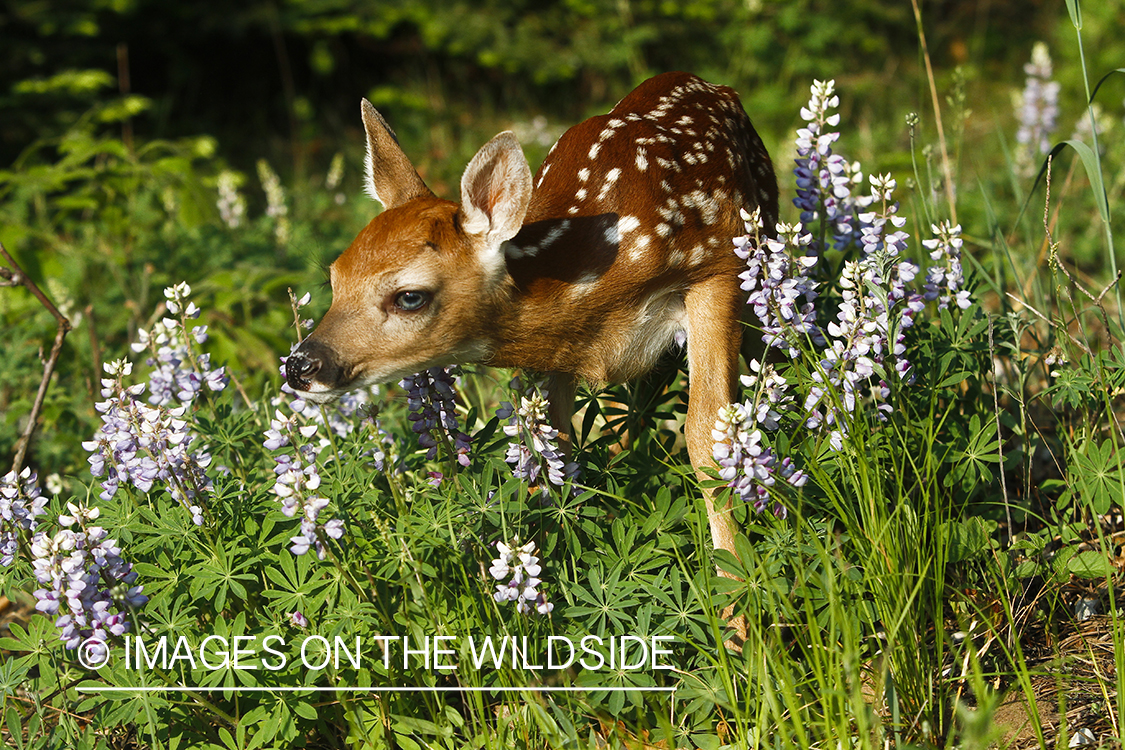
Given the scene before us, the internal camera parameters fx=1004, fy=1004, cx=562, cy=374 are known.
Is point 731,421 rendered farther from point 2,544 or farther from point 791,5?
point 791,5

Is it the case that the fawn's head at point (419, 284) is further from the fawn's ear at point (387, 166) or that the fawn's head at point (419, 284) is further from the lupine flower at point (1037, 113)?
the lupine flower at point (1037, 113)

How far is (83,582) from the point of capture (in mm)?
2332

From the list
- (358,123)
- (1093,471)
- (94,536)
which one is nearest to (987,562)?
(1093,471)

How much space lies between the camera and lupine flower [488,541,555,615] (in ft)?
7.97

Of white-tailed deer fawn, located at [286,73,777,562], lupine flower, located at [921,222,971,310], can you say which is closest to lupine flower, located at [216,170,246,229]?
white-tailed deer fawn, located at [286,73,777,562]

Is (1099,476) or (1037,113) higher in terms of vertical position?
(1037,113)

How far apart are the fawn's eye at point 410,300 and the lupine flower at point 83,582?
2.99 feet

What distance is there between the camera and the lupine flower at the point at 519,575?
7.97ft

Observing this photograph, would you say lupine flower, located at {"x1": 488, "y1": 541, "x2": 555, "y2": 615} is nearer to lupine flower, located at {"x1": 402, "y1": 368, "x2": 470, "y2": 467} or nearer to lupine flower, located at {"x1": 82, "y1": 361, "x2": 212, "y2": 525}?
lupine flower, located at {"x1": 402, "y1": 368, "x2": 470, "y2": 467}

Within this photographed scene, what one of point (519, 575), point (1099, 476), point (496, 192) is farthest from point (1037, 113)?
point (519, 575)

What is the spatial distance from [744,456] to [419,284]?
984mm

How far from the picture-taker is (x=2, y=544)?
2531 mm

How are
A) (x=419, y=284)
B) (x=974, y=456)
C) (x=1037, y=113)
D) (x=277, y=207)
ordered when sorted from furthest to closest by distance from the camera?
(x=1037, y=113) → (x=277, y=207) → (x=974, y=456) → (x=419, y=284)

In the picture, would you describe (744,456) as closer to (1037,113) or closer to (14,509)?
(14,509)
